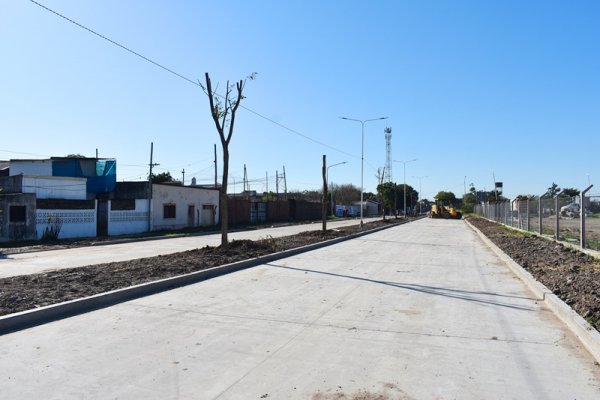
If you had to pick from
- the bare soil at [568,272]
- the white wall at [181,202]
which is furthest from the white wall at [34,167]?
the bare soil at [568,272]

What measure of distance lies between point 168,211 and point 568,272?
31.9m

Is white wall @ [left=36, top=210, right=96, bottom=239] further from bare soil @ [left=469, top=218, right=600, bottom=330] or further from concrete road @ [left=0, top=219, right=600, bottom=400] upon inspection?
bare soil @ [left=469, top=218, right=600, bottom=330]

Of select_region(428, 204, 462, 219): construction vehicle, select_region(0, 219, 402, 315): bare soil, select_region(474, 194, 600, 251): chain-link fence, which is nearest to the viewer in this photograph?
select_region(0, 219, 402, 315): bare soil

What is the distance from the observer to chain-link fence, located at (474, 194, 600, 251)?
54.5 ft

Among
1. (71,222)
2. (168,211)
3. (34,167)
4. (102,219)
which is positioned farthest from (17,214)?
(168,211)

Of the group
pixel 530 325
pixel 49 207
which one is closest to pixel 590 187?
pixel 530 325

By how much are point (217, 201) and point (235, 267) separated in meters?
33.8

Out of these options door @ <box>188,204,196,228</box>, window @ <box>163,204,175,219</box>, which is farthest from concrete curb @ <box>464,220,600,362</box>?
door @ <box>188,204,196,228</box>

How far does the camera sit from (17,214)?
26.2 m

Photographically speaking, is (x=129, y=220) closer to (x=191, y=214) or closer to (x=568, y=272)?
(x=191, y=214)

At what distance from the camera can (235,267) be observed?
1330cm

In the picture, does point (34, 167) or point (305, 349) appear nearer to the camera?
point (305, 349)

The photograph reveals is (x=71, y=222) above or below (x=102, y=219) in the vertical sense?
below

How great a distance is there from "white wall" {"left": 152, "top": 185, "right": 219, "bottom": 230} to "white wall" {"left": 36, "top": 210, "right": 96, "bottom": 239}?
6128 mm
